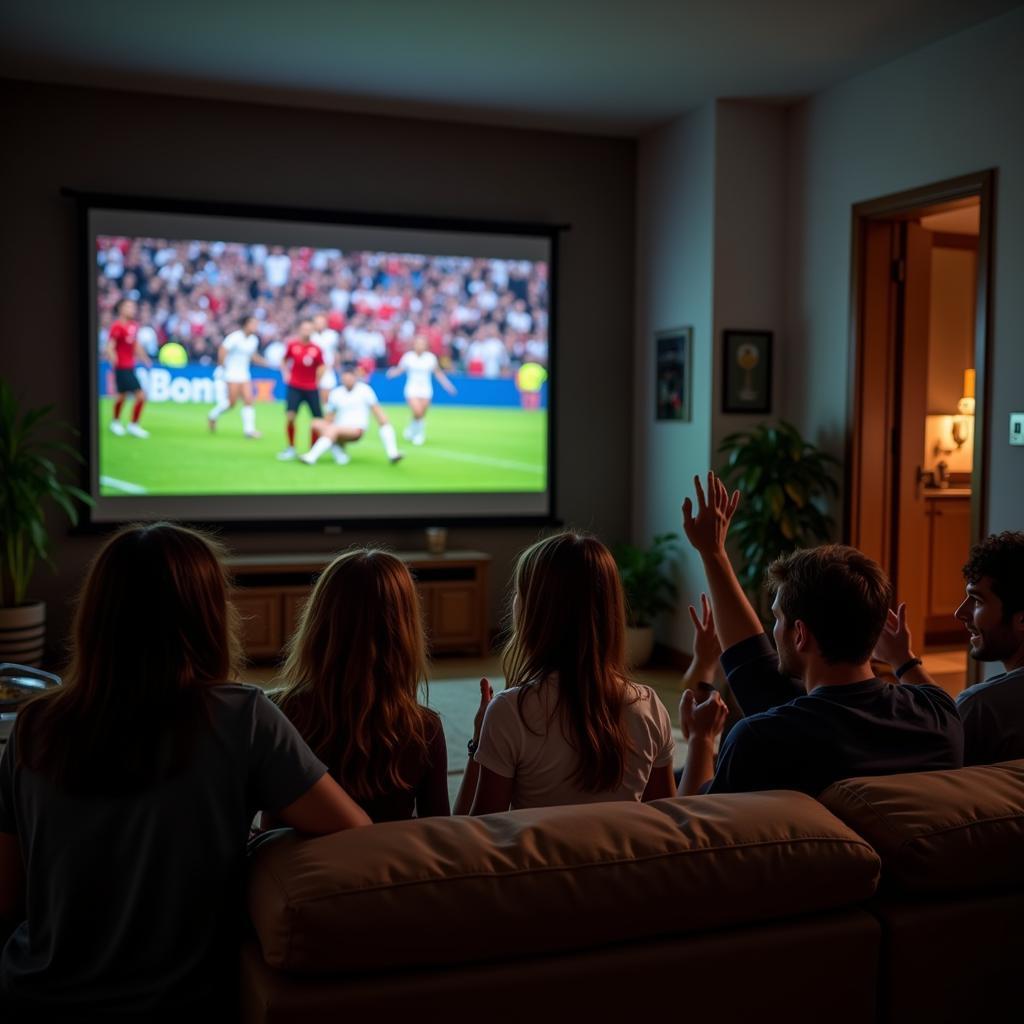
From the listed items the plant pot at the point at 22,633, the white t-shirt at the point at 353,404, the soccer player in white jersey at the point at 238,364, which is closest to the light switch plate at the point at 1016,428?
the white t-shirt at the point at 353,404

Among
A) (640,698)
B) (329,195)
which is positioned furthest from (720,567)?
(329,195)

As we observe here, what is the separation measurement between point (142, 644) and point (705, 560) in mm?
1082

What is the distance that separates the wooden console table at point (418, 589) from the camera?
5.82m

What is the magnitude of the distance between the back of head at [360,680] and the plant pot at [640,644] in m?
4.51

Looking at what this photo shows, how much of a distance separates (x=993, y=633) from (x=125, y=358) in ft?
16.2

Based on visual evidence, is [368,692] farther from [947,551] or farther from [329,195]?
[947,551]

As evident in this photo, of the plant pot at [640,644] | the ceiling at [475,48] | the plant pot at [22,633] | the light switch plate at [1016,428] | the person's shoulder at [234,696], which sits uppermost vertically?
A: the ceiling at [475,48]

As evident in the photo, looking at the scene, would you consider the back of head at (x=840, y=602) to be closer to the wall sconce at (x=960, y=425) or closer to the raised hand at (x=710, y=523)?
the raised hand at (x=710, y=523)

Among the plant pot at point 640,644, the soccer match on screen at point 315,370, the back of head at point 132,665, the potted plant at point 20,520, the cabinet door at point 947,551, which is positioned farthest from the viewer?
the cabinet door at point 947,551

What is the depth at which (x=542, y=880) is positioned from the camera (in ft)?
3.92

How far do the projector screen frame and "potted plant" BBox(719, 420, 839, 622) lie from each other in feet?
4.70

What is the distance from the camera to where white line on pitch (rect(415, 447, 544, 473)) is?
21.4 ft

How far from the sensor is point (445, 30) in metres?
4.85

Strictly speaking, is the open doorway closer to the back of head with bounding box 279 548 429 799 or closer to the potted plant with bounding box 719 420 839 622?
the potted plant with bounding box 719 420 839 622
